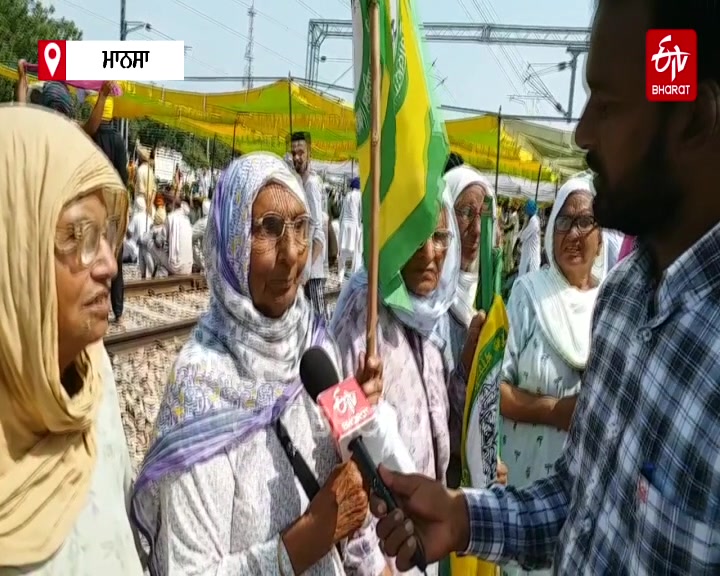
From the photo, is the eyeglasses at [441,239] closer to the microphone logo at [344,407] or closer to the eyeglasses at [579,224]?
the eyeglasses at [579,224]

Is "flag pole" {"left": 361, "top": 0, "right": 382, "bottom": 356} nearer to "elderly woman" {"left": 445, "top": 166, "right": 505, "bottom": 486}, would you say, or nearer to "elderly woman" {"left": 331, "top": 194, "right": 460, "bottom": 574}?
"elderly woman" {"left": 331, "top": 194, "right": 460, "bottom": 574}

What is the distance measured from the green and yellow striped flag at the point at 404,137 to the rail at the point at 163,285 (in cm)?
1012

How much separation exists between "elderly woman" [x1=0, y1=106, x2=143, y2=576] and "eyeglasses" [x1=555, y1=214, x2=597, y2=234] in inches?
91.9

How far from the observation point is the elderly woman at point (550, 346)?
2971mm

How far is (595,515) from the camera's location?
1396mm

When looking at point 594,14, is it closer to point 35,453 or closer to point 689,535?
point 689,535

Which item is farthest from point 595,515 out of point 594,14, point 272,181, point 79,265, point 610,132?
point 272,181

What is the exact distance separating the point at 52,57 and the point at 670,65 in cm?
543

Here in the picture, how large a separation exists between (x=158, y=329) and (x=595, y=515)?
7.28 metres

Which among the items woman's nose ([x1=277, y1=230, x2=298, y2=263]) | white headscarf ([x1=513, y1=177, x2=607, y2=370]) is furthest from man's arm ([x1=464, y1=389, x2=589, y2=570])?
white headscarf ([x1=513, y1=177, x2=607, y2=370])

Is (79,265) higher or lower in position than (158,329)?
higher

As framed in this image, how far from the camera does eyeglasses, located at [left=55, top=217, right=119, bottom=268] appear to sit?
1.36m

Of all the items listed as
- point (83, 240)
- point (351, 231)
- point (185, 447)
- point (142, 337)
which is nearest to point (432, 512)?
point (185, 447)

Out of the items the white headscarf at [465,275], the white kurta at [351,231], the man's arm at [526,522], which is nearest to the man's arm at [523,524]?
the man's arm at [526,522]
